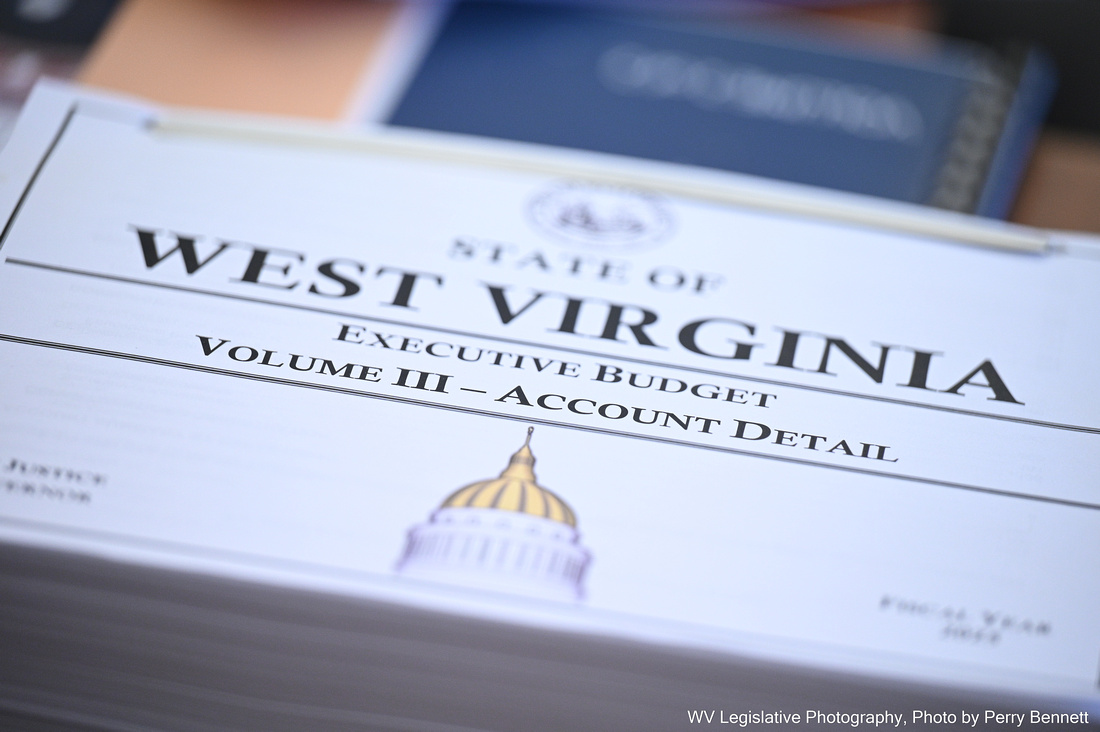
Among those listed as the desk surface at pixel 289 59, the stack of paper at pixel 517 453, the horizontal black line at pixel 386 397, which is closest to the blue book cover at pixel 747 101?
the desk surface at pixel 289 59

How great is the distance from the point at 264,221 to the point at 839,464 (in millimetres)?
297

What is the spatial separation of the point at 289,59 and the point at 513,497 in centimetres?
48

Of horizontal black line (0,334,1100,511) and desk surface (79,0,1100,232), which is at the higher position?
desk surface (79,0,1100,232)

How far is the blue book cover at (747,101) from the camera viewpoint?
634 mm

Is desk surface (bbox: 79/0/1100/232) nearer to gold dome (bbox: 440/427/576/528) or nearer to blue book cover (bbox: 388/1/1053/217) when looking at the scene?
blue book cover (bbox: 388/1/1053/217)

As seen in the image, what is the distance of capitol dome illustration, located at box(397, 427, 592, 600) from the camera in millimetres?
357

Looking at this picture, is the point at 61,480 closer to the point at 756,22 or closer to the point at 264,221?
the point at 264,221

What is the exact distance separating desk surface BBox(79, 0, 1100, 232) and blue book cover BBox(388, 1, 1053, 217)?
37 mm

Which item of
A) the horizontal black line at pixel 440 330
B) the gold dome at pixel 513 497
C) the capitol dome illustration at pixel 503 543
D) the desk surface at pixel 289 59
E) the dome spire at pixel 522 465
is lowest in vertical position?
the capitol dome illustration at pixel 503 543

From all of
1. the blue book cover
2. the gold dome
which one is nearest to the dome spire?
the gold dome

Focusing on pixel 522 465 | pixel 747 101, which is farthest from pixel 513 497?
pixel 747 101

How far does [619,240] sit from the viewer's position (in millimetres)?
494

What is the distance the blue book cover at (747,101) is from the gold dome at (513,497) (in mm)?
329

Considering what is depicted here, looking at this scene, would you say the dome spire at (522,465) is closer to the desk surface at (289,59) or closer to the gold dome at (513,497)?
the gold dome at (513,497)
